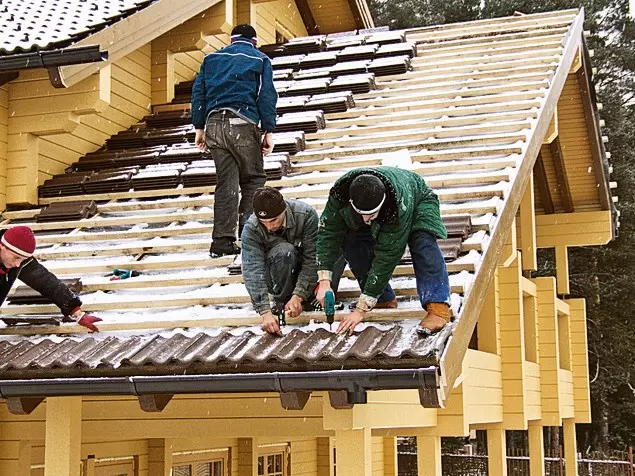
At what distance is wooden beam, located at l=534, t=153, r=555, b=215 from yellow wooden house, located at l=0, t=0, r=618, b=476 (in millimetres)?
44

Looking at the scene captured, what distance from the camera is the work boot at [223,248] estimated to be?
6.48m

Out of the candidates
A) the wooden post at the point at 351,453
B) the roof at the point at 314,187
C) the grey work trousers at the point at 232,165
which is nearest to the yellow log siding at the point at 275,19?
the roof at the point at 314,187

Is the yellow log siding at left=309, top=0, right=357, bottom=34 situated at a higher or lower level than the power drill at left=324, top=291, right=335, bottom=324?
higher

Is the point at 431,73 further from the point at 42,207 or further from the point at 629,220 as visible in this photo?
the point at 629,220

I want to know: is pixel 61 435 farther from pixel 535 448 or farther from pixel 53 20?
pixel 535 448

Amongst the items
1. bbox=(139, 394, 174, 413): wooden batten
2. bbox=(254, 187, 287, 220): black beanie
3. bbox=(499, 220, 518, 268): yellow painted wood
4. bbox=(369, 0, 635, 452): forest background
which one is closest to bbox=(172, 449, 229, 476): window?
bbox=(499, 220, 518, 268): yellow painted wood

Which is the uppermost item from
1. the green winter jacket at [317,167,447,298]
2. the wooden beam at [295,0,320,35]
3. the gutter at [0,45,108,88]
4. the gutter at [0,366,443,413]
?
the wooden beam at [295,0,320,35]

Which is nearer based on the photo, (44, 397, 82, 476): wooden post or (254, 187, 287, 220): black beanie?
(254, 187, 287, 220): black beanie

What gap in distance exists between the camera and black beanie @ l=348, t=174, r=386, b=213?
15.6ft

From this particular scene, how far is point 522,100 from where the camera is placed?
27.5 ft

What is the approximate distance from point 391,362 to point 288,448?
26.5ft

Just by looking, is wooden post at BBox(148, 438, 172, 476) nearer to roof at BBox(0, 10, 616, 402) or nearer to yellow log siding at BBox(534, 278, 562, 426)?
roof at BBox(0, 10, 616, 402)

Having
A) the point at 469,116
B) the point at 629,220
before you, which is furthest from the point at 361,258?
the point at 629,220

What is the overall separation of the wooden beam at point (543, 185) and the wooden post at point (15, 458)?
26.8 ft
